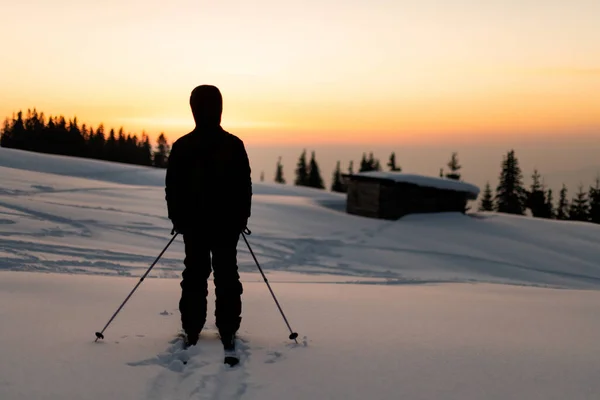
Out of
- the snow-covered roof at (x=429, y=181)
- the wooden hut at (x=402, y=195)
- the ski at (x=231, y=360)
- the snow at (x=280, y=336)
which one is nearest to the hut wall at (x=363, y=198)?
the wooden hut at (x=402, y=195)

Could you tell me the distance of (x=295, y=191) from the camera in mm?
27625

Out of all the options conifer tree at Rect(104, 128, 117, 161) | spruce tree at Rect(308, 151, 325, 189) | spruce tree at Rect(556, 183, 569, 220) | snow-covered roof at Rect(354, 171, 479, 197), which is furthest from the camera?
spruce tree at Rect(308, 151, 325, 189)

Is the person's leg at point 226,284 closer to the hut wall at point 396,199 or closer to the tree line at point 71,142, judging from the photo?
the hut wall at point 396,199

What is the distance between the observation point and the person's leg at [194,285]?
4035 mm

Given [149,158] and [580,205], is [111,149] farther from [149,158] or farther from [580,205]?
[580,205]

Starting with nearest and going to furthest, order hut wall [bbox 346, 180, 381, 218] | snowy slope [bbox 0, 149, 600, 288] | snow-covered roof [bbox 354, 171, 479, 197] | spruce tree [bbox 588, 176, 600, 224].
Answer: snowy slope [bbox 0, 149, 600, 288] < hut wall [bbox 346, 180, 381, 218] < snow-covered roof [bbox 354, 171, 479, 197] < spruce tree [bbox 588, 176, 600, 224]

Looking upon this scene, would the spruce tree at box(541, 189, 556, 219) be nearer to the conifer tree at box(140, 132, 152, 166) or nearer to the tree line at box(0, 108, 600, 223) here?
the tree line at box(0, 108, 600, 223)

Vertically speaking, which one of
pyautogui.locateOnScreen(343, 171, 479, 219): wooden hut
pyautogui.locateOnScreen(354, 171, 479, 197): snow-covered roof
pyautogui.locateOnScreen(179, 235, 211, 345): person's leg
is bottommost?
pyautogui.locateOnScreen(179, 235, 211, 345): person's leg

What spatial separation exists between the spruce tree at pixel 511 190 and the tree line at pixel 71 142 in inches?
1826

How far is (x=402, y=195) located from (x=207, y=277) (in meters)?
16.2

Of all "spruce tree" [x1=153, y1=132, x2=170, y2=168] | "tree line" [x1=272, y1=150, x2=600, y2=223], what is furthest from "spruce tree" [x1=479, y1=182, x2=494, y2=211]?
"spruce tree" [x1=153, y1=132, x2=170, y2=168]

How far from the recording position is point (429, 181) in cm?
2036

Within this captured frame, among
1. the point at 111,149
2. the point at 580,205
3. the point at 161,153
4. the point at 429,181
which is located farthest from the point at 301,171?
the point at 429,181

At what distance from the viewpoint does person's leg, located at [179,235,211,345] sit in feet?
13.2
